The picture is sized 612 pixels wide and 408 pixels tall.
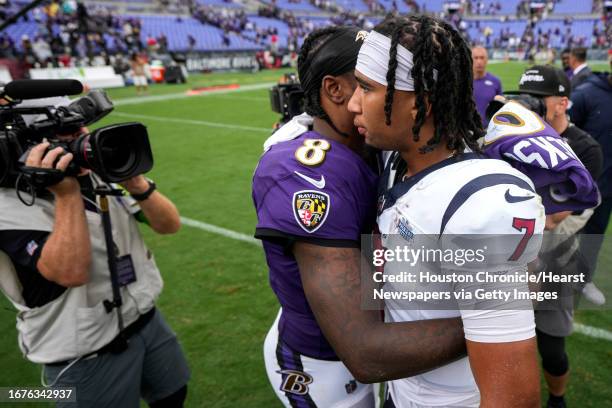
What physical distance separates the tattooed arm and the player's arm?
5.3 inches

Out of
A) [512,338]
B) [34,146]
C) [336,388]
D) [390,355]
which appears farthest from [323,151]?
[34,146]

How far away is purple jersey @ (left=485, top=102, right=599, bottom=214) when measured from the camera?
4.36ft

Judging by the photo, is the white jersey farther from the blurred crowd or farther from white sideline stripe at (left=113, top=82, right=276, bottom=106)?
white sideline stripe at (left=113, top=82, right=276, bottom=106)

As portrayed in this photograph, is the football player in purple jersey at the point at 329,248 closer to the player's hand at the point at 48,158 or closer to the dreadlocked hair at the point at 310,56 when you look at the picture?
the dreadlocked hair at the point at 310,56

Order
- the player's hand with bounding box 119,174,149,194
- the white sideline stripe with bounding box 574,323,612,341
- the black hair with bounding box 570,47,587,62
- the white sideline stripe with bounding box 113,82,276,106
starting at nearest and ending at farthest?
1. the player's hand with bounding box 119,174,149,194
2. the white sideline stripe with bounding box 574,323,612,341
3. the black hair with bounding box 570,47,587,62
4. the white sideline stripe with bounding box 113,82,276,106

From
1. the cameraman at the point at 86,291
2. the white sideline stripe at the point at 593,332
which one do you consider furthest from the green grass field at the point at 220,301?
the cameraman at the point at 86,291

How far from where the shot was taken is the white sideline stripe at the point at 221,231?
5.04 m

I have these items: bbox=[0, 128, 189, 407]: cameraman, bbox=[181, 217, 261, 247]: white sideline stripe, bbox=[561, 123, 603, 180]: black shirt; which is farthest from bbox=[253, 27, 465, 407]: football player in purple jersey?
bbox=[181, 217, 261, 247]: white sideline stripe

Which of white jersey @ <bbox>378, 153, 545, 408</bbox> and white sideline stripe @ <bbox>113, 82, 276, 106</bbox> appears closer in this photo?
white jersey @ <bbox>378, 153, 545, 408</bbox>

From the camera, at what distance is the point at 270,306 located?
3.82 meters

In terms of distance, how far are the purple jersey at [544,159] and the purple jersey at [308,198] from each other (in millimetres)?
403

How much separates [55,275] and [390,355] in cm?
128

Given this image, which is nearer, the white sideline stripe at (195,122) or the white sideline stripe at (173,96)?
the white sideline stripe at (195,122)

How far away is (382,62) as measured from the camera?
122 centimetres
